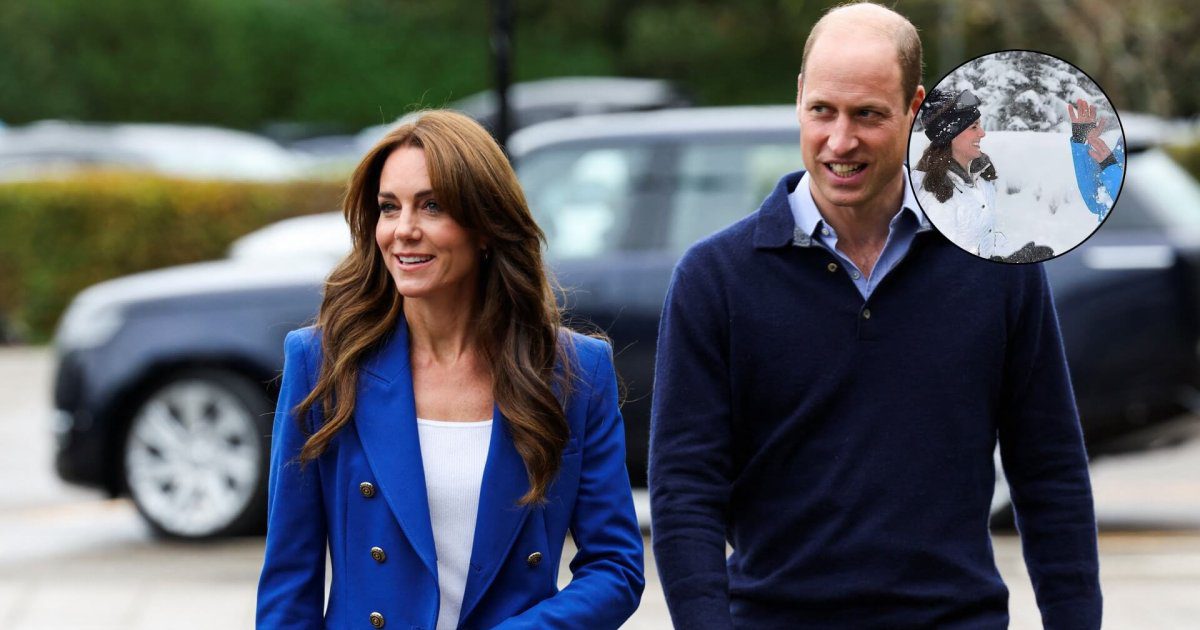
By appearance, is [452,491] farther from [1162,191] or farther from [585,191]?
[1162,191]

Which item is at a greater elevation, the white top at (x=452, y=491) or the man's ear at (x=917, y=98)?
the man's ear at (x=917, y=98)

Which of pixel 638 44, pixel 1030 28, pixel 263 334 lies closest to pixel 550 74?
pixel 638 44

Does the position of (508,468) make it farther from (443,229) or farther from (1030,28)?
(1030,28)

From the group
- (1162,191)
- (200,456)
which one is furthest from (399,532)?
(1162,191)

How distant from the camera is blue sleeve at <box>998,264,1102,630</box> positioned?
9.10ft

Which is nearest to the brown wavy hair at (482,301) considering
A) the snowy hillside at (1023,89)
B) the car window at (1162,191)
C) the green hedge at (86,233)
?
the snowy hillside at (1023,89)

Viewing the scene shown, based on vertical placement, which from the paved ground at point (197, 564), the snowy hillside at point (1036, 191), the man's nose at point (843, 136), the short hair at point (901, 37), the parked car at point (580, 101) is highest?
the parked car at point (580, 101)

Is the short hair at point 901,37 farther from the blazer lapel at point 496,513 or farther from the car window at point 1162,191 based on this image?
the car window at point 1162,191

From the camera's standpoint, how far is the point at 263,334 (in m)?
8.05

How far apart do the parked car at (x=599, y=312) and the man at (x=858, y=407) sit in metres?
4.52

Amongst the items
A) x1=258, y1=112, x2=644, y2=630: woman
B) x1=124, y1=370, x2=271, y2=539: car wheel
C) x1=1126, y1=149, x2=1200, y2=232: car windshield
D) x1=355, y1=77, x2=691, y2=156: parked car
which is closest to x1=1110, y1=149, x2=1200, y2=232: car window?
x1=1126, y1=149, x2=1200, y2=232: car windshield

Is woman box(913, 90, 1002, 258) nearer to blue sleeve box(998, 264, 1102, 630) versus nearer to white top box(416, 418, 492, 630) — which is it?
blue sleeve box(998, 264, 1102, 630)

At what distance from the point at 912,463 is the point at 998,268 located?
0.33 m

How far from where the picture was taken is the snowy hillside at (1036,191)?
7.94 feet
